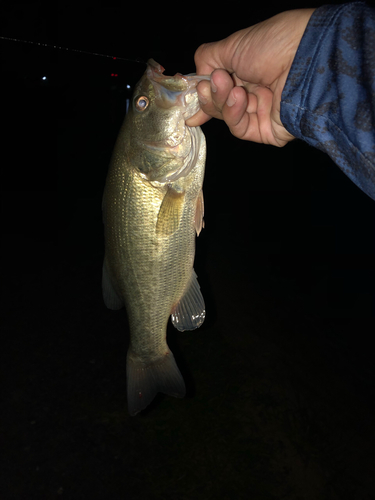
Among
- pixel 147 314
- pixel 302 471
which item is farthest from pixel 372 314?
pixel 147 314

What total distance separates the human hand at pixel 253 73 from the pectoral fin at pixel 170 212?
1.11 ft

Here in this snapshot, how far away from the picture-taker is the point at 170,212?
5.18 feet

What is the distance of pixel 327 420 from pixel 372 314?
2268 millimetres

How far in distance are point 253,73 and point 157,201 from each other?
72cm

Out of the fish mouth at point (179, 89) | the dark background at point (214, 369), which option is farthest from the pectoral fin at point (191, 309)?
the dark background at point (214, 369)

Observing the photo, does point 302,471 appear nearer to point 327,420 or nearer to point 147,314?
point 327,420

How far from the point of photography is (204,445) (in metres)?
3.07

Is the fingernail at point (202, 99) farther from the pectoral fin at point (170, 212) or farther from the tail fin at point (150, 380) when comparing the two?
the tail fin at point (150, 380)

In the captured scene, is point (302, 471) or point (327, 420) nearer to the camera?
point (302, 471)

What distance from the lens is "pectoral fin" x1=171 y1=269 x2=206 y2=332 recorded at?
175 centimetres

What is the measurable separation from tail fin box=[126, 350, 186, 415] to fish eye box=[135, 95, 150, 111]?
1303mm

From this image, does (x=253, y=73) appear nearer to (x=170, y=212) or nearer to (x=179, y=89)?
(x=179, y=89)

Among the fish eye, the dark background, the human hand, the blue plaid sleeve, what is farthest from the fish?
the dark background

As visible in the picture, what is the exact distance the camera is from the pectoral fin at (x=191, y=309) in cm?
175
